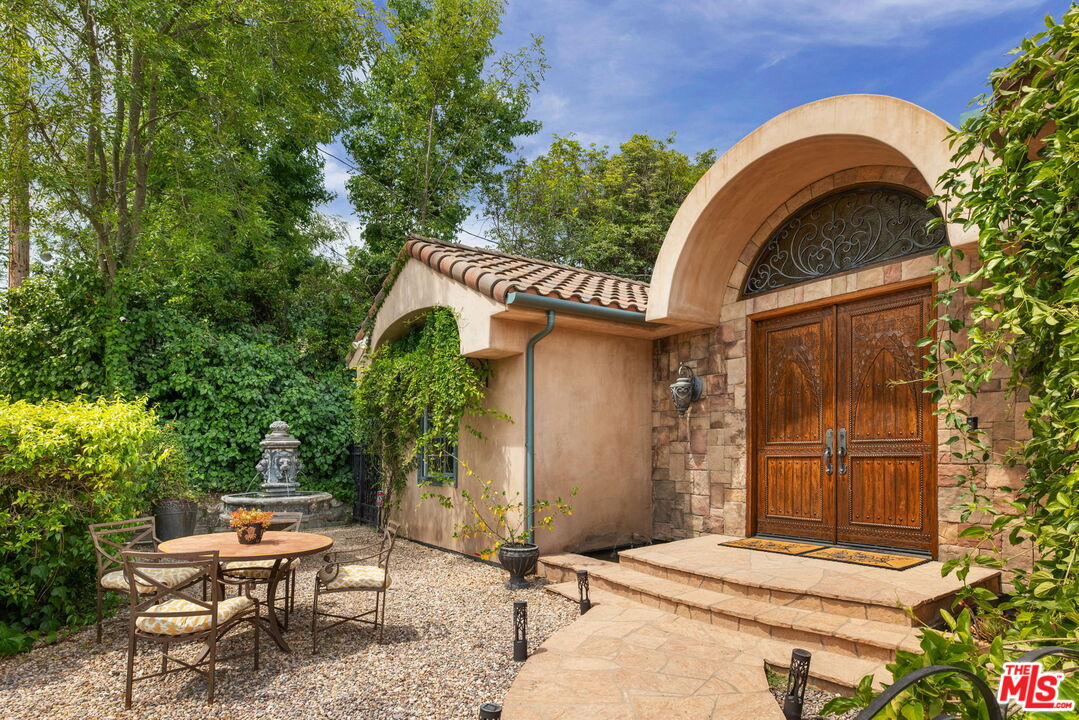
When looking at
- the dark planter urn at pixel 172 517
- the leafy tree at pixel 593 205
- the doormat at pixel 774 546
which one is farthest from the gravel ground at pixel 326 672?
the leafy tree at pixel 593 205

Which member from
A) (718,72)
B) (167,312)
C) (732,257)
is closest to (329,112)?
(167,312)

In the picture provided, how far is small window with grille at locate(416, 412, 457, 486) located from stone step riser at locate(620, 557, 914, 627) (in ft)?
10.5

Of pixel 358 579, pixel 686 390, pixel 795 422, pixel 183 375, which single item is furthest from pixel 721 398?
pixel 183 375

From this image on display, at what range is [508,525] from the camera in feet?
22.4

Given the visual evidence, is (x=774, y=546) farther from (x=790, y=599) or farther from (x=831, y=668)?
(x=831, y=668)

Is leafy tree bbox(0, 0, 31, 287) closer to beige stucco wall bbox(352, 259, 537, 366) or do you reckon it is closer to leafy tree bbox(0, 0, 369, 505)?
leafy tree bbox(0, 0, 369, 505)

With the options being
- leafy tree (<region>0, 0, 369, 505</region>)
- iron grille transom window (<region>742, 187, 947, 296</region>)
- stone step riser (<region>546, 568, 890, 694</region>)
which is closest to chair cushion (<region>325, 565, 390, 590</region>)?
stone step riser (<region>546, 568, 890, 694</region>)

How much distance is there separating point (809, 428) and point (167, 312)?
32.8 ft

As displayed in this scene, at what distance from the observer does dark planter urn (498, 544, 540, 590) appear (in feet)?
20.5

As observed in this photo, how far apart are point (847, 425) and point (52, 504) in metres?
7.31

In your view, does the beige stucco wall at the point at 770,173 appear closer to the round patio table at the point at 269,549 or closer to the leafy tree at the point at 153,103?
the round patio table at the point at 269,549

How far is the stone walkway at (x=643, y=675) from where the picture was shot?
3.21m

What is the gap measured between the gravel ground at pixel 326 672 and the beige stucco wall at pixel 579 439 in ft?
5.18

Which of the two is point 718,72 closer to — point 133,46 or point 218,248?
point 133,46
